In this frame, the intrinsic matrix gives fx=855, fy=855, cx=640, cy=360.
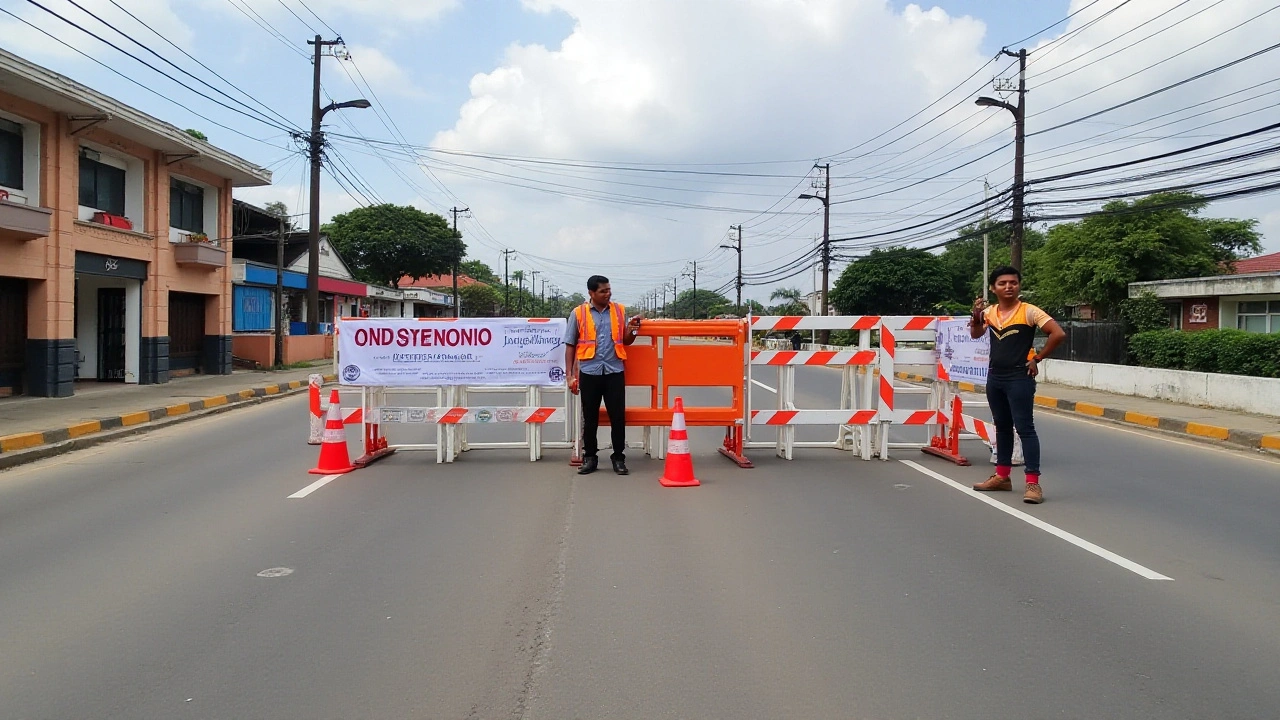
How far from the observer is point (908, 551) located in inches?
219

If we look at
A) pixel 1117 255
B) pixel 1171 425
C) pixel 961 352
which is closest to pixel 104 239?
pixel 961 352

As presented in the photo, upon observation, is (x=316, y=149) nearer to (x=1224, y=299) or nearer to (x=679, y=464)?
(x=679, y=464)

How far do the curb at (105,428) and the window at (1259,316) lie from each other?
2777 cm

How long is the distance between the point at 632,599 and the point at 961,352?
5.90m

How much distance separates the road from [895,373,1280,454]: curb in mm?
3683

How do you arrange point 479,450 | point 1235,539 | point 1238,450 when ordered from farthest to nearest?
point 1238,450, point 479,450, point 1235,539

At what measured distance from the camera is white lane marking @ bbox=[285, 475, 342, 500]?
732cm

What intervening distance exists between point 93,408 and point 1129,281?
92.0ft

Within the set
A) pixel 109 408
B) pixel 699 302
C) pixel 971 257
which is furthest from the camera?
pixel 699 302

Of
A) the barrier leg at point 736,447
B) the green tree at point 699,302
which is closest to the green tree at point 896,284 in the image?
the barrier leg at point 736,447

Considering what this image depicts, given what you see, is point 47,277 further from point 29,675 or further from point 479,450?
point 29,675

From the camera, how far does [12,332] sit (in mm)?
15906

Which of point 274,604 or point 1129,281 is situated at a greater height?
point 1129,281

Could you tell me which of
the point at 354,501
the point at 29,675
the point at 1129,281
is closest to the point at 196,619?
the point at 29,675
